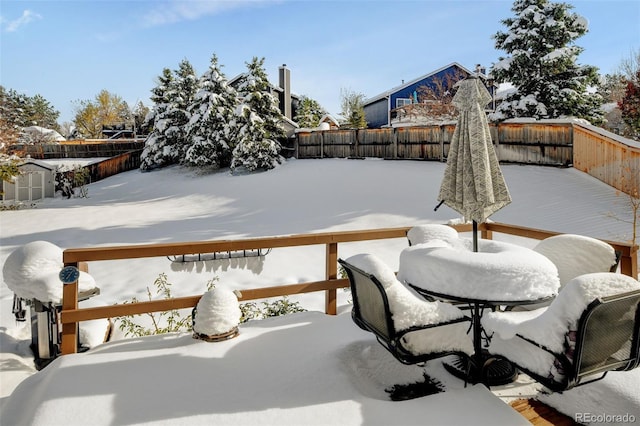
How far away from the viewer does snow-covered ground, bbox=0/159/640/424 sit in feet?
7.47

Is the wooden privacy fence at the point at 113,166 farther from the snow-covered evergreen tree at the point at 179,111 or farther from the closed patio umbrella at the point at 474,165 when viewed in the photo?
the closed patio umbrella at the point at 474,165

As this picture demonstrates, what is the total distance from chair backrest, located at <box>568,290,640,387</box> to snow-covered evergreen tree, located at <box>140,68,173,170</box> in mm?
21153

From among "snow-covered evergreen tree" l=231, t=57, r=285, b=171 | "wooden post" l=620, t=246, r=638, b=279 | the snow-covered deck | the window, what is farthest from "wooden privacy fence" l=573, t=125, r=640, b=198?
the window

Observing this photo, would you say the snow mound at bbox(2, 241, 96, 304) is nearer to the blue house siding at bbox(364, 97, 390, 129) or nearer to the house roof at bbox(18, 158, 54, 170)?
the house roof at bbox(18, 158, 54, 170)

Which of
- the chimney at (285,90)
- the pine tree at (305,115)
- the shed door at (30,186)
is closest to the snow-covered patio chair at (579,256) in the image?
the shed door at (30,186)

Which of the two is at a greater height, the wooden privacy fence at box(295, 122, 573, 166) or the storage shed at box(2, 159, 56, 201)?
the wooden privacy fence at box(295, 122, 573, 166)

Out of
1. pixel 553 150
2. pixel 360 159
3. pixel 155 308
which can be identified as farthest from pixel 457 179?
pixel 360 159

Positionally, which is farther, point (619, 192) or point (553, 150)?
point (553, 150)

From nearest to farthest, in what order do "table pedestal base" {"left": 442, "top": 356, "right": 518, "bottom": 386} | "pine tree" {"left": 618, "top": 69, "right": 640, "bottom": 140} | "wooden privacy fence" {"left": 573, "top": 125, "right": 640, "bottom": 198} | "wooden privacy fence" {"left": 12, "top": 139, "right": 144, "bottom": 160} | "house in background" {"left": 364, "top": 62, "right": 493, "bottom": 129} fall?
"table pedestal base" {"left": 442, "top": 356, "right": 518, "bottom": 386}, "wooden privacy fence" {"left": 573, "top": 125, "right": 640, "bottom": 198}, "pine tree" {"left": 618, "top": 69, "right": 640, "bottom": 140}, "house in background" {"left": 364, "top": 62, "right": 493, "bottom": 129}, "wooden privacy fence" {"left": 12, "top": 139, "right": 144, "bottom": 160}

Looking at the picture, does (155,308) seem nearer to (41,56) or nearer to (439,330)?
(439,330)

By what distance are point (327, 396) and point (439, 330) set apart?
807 mm

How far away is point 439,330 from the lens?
2412mm

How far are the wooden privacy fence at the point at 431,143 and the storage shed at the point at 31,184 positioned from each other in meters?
11.4

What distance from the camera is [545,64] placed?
14.6 meters
